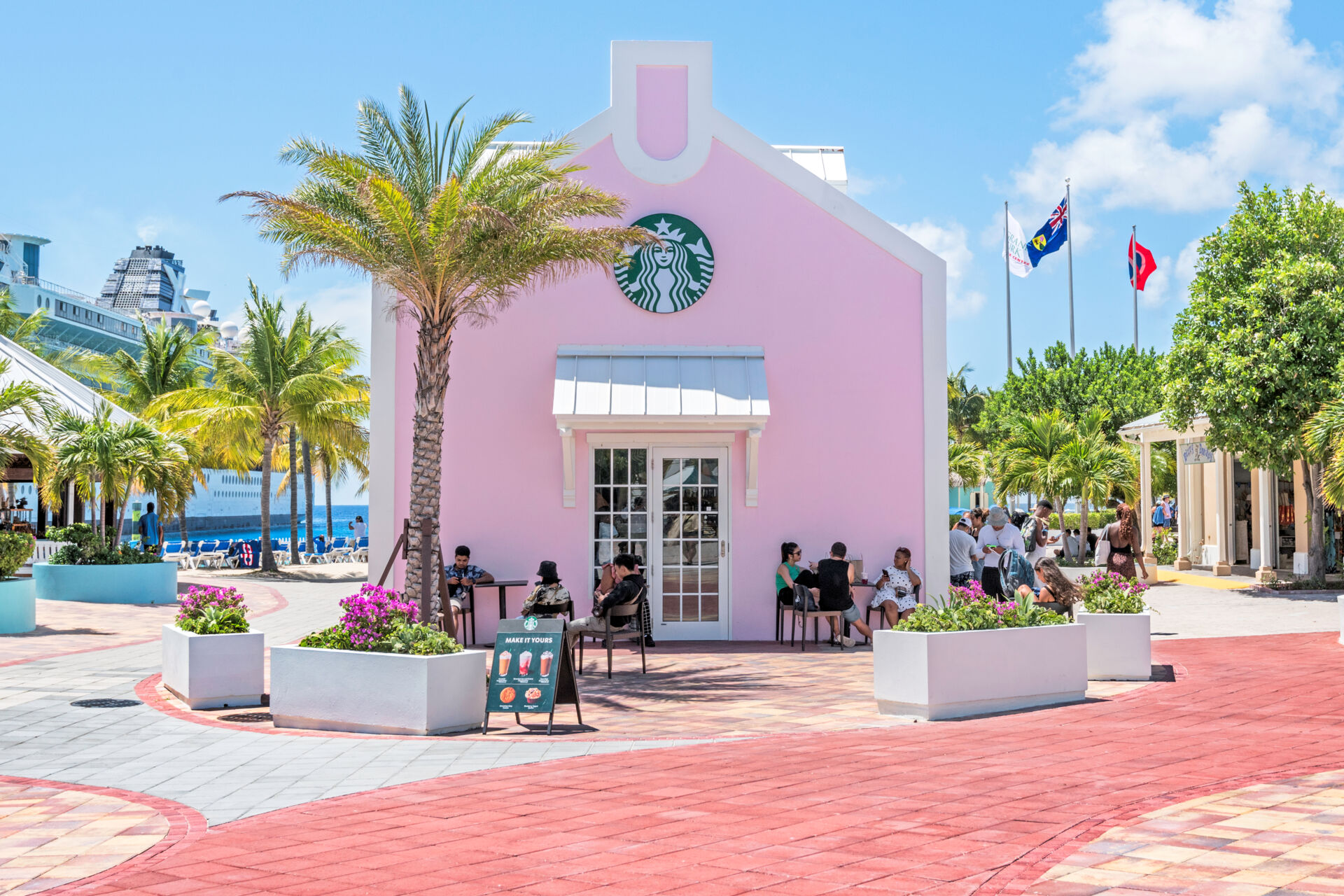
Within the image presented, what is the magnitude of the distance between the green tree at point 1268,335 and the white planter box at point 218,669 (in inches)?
655

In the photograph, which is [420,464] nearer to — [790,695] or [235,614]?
[235,614]

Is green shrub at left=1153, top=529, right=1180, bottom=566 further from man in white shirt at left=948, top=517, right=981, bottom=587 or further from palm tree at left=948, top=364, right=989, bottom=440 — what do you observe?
palm tree at left=948, top=364, right=989, bottom=440

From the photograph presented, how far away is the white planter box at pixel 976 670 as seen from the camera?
866 cm

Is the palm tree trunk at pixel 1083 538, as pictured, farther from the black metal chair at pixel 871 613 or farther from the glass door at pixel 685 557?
the glass door at pixel 685 557

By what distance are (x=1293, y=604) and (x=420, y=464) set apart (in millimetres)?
14663

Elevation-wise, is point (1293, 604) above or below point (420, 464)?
below

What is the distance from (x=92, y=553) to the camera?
1991cm

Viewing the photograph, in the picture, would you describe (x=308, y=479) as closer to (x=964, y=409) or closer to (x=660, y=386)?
(x=660, y=386)

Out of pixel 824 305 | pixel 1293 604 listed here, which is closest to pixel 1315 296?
pixel 1293 604

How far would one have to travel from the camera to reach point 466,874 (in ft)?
15.8

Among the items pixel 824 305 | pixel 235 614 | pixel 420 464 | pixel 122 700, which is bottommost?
pixel 122 700

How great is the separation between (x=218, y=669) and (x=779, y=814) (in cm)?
576

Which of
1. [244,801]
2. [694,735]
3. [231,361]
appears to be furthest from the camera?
[231,361]

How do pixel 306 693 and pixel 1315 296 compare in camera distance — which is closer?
pixel 306 693
